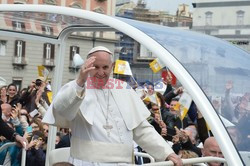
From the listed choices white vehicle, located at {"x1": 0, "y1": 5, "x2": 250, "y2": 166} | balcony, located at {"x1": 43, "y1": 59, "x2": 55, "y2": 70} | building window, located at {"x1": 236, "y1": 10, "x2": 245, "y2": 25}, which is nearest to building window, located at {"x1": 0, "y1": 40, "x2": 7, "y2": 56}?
balcony, located at {"x1": 43, "y1": 59, "x2": 55, "y2": 70}

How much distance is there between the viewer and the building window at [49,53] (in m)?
8.30

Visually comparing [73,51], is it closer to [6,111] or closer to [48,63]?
[48,63]

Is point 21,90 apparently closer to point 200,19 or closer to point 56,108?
point 56,108

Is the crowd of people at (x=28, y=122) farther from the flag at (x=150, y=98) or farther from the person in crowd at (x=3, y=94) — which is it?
the flag at (x=150, y=98)

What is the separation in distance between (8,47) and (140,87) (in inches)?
192

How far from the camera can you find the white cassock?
5.48 metres

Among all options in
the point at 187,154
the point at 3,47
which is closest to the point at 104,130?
the point at 187,154

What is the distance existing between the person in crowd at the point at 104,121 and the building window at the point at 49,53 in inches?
100

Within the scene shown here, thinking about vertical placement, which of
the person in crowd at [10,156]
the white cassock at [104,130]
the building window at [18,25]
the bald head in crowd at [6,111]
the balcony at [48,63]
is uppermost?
the building window at [18,25]

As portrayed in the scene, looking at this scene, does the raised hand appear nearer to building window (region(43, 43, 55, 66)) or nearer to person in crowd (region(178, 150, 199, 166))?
person in crowd (region(178, 150, 199, 166))

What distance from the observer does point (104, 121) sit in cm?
559

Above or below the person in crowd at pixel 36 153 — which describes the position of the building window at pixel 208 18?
above

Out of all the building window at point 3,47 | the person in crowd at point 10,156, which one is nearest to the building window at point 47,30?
the building window at point 3,47

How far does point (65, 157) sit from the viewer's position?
6.11m
